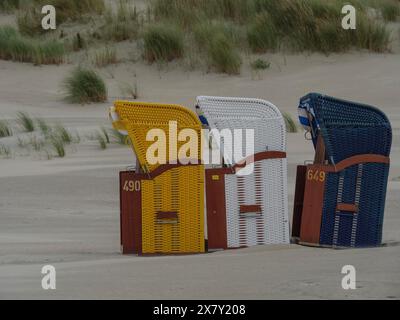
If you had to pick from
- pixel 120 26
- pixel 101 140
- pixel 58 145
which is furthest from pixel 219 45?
pixel 58 145

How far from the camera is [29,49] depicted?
2288cm

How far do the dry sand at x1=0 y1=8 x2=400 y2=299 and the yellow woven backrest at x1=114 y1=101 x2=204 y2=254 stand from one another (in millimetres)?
279

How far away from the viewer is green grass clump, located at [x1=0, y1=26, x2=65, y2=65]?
2272 cm

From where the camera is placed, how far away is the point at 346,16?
2117 centimetres

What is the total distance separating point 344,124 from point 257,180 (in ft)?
2.39

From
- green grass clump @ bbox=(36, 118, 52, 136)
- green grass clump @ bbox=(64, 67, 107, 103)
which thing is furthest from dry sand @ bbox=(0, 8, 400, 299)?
green grass clump @ bbox=(36, 118, 52, 136)

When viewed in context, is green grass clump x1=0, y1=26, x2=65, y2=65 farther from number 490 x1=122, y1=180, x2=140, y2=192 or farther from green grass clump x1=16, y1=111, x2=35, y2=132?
number 490 x1=122, y1=180, x2=140, y2=192

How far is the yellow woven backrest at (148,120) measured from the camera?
864 cm

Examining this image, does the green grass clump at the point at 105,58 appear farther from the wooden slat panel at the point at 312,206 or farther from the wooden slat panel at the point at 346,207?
the wooden slat panel at the point at 346,207

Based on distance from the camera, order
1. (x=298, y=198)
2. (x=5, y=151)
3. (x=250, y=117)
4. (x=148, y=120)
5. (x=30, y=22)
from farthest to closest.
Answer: (x=30, y=22) → (x=5, y=151) → (x=298, y=198) → (x=250, y=117) → (x=148, y=120)

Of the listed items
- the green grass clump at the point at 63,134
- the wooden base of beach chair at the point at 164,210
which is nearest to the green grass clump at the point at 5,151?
the green grass clump at the point at 63,134

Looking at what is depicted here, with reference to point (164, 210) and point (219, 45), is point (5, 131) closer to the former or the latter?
point (219, 45)

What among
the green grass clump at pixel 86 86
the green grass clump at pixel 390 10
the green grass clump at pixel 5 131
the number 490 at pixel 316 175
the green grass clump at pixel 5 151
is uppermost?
the green grass clump at pixel 390 10
